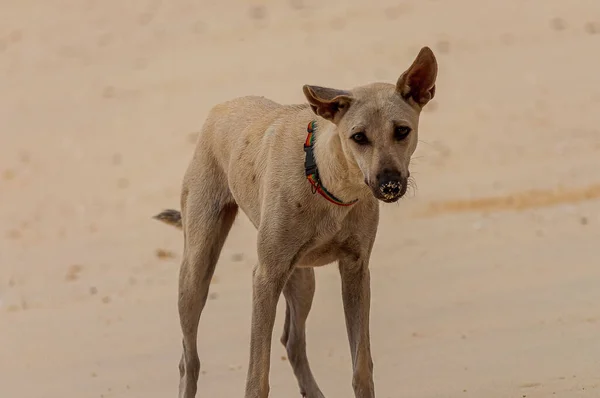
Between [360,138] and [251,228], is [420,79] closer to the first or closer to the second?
[360,138]

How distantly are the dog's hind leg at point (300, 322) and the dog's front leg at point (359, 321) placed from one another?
807 millimetres

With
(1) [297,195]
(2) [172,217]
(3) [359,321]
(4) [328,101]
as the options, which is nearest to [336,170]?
(1) [297,195]

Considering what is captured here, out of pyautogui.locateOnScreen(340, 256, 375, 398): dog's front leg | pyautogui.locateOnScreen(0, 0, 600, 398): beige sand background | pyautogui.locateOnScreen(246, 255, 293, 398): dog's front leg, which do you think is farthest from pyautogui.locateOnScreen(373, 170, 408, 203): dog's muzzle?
pyautogui.locateOnScreen(0, 0, 600, 398): beige sand background

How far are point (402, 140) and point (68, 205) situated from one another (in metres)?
8.56

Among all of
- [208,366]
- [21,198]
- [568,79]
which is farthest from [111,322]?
[568,79]

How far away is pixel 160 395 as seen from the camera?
855 cm

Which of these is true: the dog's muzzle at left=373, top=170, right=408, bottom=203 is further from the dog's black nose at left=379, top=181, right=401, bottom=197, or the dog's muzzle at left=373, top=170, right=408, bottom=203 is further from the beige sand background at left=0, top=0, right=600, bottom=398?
the beige sand background at left=0, top=0, right=600, bottom=398

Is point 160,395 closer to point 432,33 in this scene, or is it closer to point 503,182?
point 503,182

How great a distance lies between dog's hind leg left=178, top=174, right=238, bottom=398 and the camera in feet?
24.4

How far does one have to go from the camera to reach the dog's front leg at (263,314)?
6617 mm

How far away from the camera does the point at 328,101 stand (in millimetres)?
6203

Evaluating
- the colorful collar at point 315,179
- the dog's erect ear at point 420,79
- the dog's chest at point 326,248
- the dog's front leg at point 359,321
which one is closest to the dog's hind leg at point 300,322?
the dog's front leg at point 359,321

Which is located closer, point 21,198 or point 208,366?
point 208,366

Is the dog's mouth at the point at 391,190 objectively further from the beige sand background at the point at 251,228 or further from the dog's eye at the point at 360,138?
the beige sand background at the point at 251,228
